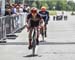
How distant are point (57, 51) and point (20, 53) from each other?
1.55 meters

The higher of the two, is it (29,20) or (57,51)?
(29,20)

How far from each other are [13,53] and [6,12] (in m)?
8.18

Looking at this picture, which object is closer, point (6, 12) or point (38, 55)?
point (38, 55)

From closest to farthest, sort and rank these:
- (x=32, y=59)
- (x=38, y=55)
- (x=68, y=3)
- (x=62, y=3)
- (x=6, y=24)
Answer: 1. (x=32, y=59)
2. (x=38, y=55)
3. (x=6, y=24)
4. (x=62, y=3)
5. (x=68, y=3)

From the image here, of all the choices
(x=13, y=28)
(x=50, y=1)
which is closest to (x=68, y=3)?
(x=50, y=1)

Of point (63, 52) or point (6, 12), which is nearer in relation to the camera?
point (63, 52)

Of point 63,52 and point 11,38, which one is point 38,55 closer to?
point 63,52

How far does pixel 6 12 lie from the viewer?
2277 cm

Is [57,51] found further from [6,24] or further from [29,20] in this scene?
[6,24]

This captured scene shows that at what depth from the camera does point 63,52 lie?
15.0 metres

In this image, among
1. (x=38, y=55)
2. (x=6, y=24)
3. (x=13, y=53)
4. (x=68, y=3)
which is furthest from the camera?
(x=68, y=3)

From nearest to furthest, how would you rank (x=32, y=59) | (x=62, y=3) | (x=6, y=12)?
1. (x=32, y=59)
2. (x=6, y=12)
3. (x=62, y=3)

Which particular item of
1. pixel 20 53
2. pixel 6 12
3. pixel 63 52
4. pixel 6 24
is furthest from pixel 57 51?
pixel 6 12

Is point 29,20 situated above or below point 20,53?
above
